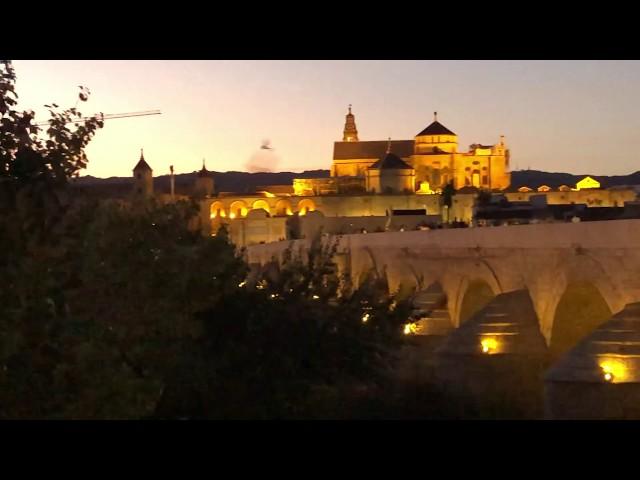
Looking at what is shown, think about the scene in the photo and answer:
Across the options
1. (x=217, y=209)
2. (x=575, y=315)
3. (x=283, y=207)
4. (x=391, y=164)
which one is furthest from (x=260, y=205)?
(x=575, y=315)

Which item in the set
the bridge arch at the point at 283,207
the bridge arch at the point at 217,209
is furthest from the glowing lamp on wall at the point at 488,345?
the bridge arch at the point at 283,207

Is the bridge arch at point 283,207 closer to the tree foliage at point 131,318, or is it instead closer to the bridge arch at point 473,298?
the bridge arch at point 473,298

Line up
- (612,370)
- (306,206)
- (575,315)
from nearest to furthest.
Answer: (612,370) < (575,315) < (306,206)

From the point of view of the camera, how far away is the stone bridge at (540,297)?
30.6ft

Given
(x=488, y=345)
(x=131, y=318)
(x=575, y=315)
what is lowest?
(x=488, y=345)

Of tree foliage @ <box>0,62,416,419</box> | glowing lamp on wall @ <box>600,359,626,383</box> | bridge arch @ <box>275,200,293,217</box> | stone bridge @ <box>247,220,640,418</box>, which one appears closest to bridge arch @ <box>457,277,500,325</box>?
stone bridge @ <box>247,220,640,418</box>

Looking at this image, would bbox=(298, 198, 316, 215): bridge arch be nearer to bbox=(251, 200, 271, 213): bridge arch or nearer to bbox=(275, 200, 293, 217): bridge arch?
bbox=(275, 200, 293, 217): bridge arch

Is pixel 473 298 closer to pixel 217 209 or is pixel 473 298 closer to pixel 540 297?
pixel 540 297

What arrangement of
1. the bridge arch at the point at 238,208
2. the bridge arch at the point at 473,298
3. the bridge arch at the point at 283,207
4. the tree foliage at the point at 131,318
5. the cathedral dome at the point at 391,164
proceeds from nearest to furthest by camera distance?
the tree foliage at the point at 131,318, the bridge arch at the point at 473,298, the cathedral dome at the point at 391,164, the bridge arch at the point at 283,207, the bridge arch at the point at 238,208

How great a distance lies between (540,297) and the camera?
12.2m

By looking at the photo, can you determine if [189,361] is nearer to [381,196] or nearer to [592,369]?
[592,369]

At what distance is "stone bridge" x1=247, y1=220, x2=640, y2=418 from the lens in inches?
368
